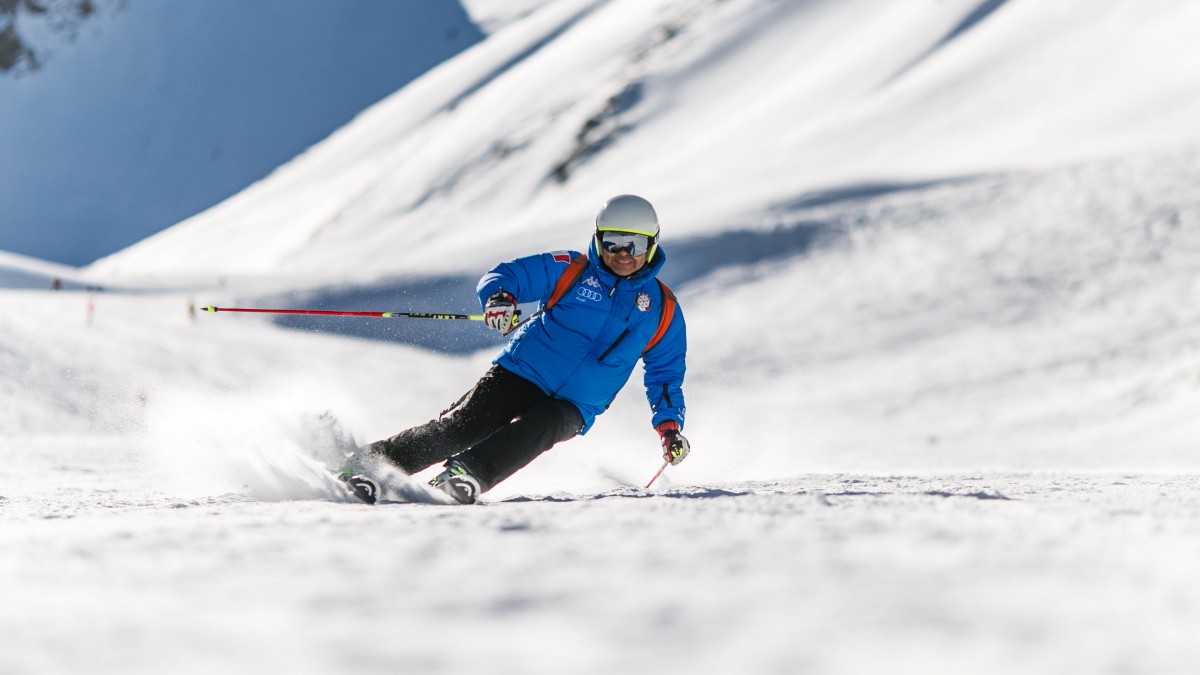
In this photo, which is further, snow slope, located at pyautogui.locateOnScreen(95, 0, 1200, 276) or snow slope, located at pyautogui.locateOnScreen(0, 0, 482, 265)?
snow slope, located at pyautogui.locateOnScreen(0, 0, 482, 265)

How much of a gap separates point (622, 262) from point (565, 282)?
0.96 feet

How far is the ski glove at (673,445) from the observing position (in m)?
5.08

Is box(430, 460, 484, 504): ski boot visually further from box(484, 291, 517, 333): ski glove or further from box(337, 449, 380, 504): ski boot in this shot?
box(484, 291, 517, 333): ski glove

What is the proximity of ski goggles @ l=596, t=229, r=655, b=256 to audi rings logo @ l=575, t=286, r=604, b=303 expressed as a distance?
0.21 meters

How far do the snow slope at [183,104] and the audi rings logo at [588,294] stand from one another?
66804 millimetres

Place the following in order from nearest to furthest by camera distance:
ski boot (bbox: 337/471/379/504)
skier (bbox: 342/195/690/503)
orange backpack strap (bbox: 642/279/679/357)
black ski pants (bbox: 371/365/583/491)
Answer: ski boot (bbox: 337/471/379/504)
black ski pants (bbox: 371/365/583/491)
skier (bbox: 342/195/690/503)
orange backpack strap (bbox: 642/279/679/357)

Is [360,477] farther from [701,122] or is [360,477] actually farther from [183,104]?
[183,104]

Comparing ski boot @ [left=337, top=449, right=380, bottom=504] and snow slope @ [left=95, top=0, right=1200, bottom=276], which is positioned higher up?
snow slope @ [left=95, top=0, right=1200, bottom=276]

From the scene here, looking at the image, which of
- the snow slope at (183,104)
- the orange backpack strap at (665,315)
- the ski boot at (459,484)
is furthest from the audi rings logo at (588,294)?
the snow slope at (183,104)

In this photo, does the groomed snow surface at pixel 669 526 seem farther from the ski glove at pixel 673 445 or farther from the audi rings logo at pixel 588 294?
the audi rings logo at pixel 588 294

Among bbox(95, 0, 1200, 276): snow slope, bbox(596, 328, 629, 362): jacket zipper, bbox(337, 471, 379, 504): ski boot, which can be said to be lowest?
bbox(337, 471, 379, 504): ski boot

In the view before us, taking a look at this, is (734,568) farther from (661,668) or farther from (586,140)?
(586,140)

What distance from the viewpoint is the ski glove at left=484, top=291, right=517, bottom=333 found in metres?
4.73

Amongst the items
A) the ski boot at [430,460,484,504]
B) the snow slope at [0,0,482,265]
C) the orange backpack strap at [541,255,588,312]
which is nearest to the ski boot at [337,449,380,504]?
the ski boot at [430,460,484,504]
